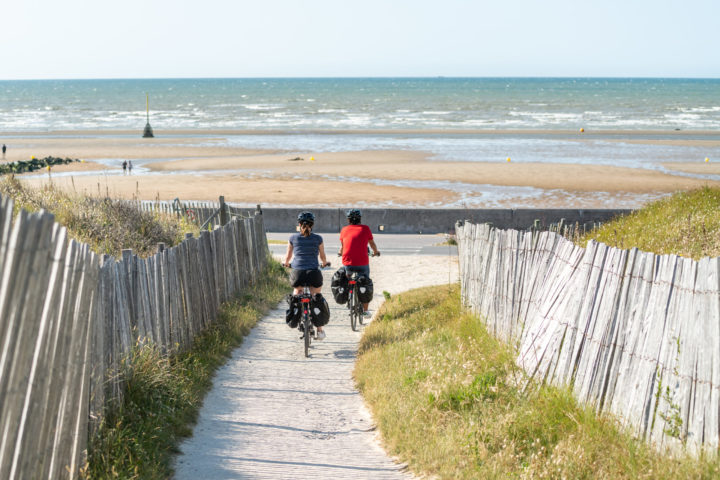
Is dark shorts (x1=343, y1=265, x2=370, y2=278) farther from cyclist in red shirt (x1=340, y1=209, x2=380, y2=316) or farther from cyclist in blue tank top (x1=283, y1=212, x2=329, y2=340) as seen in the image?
cyclist in blue tank top (x1=283, y1=212, x2=329, y2=340)

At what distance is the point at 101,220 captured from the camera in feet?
44.5

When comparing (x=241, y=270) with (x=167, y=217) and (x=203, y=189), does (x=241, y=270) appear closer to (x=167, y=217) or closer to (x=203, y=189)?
(x=167, y=217)

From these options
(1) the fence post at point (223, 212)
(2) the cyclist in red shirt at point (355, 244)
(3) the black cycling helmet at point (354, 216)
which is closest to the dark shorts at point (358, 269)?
(2) the cyclist in red shirt at point (355, 244)

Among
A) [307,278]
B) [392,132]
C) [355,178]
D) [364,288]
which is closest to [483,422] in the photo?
[307,278]

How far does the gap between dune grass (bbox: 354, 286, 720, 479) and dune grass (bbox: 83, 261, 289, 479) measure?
1.62 metres

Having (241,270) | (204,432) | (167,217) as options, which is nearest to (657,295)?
(204,432)

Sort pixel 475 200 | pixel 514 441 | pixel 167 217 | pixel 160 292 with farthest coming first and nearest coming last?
1. pixel 475 200
2. pixel 167 217
3. pixel 160 292
4. pixel 514 441

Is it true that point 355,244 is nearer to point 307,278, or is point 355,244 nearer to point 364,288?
point 364,288

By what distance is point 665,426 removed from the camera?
18.1 feet

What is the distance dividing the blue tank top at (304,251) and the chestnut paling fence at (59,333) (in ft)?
7.76

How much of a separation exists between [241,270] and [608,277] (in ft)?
25.8

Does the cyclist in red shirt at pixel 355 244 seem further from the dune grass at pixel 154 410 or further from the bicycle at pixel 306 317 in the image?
the dune grass at pixel 154 410

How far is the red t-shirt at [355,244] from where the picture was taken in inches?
455

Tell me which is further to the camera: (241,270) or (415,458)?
(241,270)
